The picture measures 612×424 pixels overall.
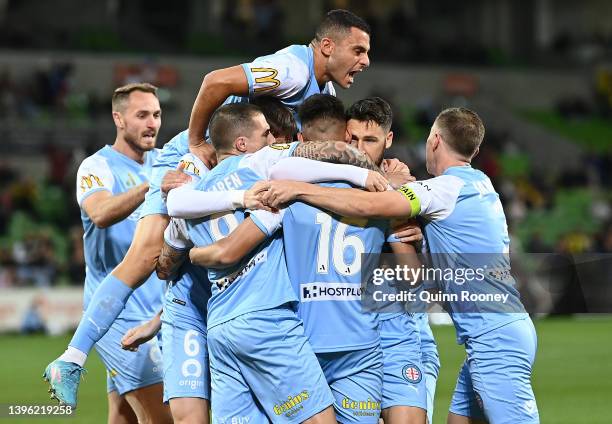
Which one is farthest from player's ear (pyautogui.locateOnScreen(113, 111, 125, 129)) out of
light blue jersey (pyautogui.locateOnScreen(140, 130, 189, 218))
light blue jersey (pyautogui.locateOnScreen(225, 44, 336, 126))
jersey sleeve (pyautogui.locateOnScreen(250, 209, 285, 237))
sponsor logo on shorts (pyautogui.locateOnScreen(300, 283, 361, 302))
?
sponsor logo on shorts (pyautogui.locateOnScreen(300, 283, 361, 302))

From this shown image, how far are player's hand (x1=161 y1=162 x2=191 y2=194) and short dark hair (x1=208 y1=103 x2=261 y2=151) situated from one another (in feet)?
1.35

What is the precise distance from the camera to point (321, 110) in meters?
5.90

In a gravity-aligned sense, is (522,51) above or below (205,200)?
above

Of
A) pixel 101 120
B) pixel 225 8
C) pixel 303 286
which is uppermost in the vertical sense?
pixel 225 8

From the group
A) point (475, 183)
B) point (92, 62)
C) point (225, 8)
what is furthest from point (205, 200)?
point (225, 8)

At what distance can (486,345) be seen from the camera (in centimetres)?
590

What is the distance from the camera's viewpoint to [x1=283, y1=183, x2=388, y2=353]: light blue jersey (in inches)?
214

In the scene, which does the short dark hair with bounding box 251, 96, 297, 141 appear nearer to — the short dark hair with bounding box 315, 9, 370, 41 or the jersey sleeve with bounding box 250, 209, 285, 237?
the short dark hair with bounding box 315, 9, 370, 41

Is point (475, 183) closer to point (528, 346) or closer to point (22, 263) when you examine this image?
point (528, 346)

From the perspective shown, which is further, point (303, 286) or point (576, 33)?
point (576, 33)

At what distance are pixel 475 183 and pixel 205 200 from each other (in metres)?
1.58

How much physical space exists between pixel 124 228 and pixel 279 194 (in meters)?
2.70

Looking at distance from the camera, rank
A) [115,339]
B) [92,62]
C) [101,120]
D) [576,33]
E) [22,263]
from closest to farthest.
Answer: [115,339] → [22,263] → [101,120] → [92,62] → [576,33]

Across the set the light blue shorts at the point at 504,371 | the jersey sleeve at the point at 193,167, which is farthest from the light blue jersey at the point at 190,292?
the light blue shorts at the point at 504,371
